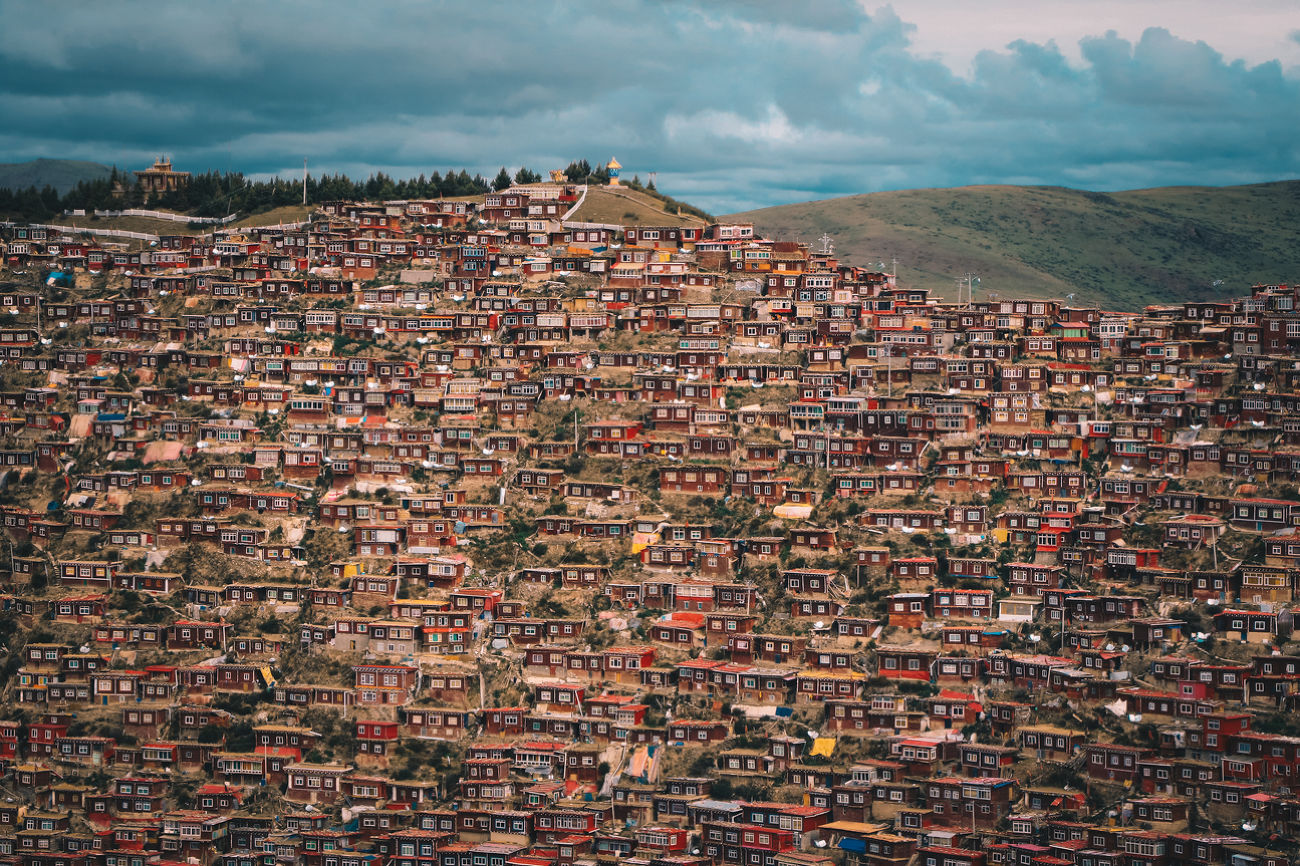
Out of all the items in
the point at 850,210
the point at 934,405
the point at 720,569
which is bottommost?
the point at 720,569

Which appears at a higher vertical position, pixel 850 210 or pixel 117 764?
pixel 850 210

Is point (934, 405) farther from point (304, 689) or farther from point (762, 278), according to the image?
point (304, 689)

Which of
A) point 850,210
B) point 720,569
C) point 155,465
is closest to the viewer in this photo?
point 720,569

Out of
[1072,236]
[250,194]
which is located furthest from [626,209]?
[1072,236]

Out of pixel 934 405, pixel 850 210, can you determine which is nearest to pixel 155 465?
pixel 934 405

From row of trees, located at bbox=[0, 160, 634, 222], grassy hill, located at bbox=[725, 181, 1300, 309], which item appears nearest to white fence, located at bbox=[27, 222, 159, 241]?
row of trees, located at bbox=[0, 160, 634, 222]

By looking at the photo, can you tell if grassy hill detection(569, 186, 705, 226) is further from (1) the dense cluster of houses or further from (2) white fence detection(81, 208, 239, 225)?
(2) white fence detection(81, 208, 239, 225)

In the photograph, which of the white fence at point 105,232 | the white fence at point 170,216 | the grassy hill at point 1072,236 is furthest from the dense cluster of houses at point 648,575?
the grassy hill at point 1072,236

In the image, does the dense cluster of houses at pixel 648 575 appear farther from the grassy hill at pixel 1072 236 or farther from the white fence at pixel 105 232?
the grassy hill at pixel 1072 236
